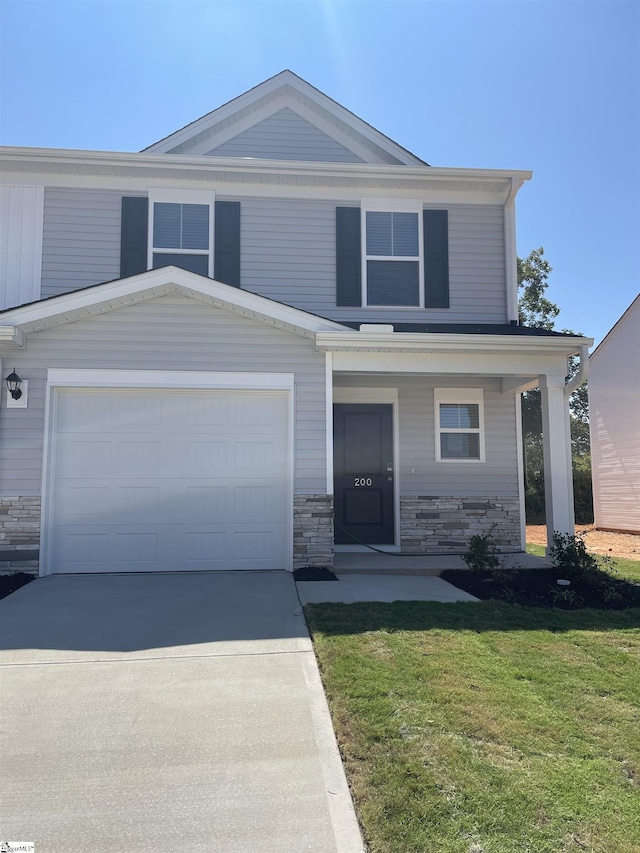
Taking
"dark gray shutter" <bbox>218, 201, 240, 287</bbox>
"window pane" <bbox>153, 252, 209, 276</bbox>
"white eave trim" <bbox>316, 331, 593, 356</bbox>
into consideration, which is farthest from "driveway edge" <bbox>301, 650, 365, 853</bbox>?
"window pane" <bbox>153, 252, 209, 276</bbox>

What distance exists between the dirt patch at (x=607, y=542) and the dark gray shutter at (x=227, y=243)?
6.85 meters

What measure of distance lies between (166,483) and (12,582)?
76.7 inches

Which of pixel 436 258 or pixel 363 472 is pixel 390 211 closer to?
pixel 436 258

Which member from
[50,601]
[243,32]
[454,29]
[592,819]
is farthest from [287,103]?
[592,819]

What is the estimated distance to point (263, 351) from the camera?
22.0ft

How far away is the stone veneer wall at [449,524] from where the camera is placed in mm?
8102

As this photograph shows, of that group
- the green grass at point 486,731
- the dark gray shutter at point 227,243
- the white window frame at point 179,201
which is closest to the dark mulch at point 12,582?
the green grass at point 486,731

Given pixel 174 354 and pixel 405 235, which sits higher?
pixel 405 235

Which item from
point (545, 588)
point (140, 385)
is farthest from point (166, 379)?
point (545, 588)

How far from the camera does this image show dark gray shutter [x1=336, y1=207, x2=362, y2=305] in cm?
821

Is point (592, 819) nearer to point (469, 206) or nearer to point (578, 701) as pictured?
point (578, 701)

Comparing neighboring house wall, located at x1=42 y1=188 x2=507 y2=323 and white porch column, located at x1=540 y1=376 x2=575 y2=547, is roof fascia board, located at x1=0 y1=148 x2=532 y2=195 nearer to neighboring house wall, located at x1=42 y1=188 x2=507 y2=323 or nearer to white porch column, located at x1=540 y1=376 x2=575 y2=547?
neighboring house wall, located at x1=42 y1=188 x2=507 y2=323

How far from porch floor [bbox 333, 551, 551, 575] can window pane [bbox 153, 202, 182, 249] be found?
533cm

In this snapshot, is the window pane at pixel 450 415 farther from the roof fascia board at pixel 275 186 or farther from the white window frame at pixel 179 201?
the white window frame at pixel 179 201
